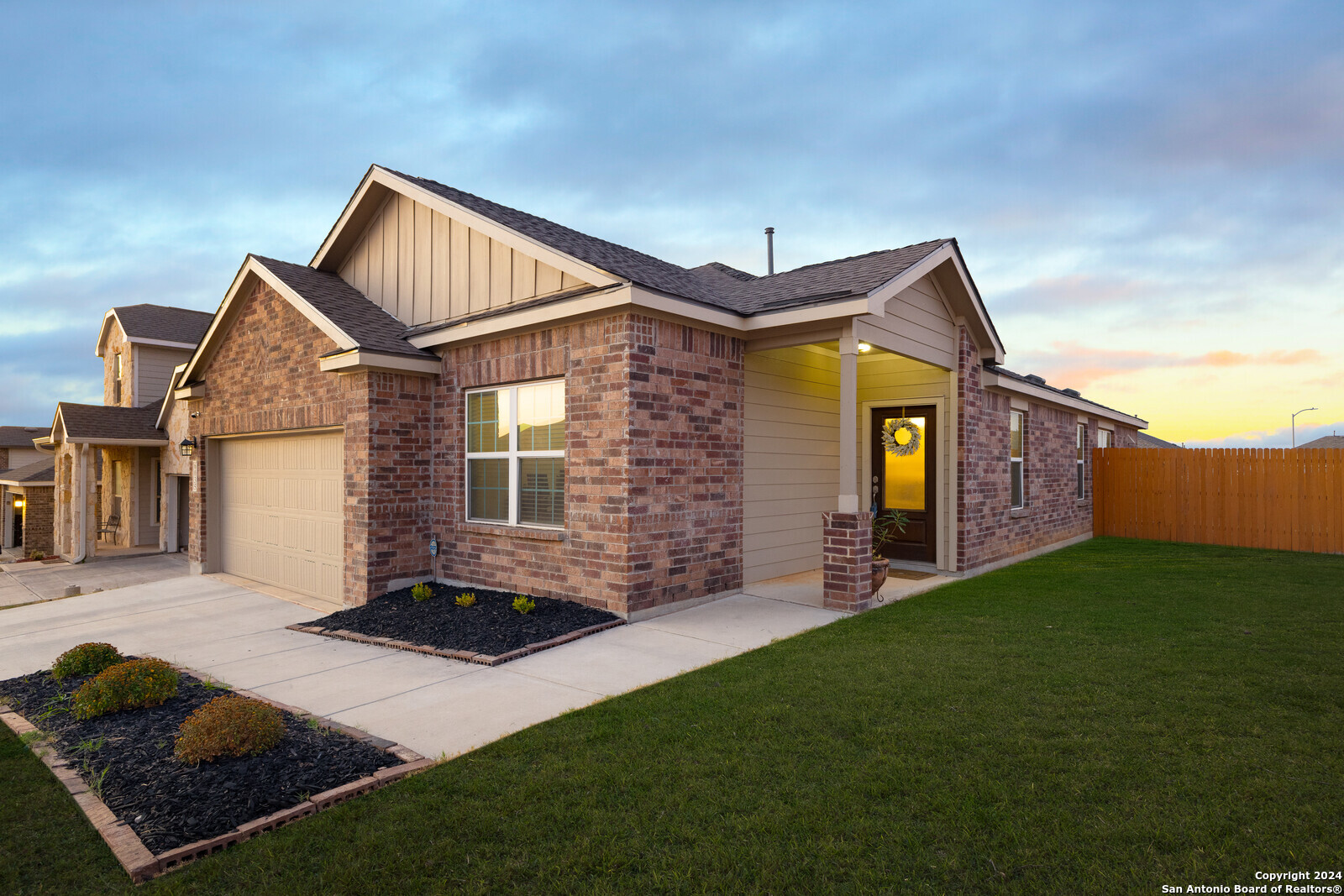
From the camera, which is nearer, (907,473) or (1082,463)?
(907,473)

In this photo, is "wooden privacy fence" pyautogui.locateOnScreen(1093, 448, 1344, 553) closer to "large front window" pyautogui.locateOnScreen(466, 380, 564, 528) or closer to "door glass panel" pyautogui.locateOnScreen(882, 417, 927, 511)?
"door glass panel" pyautogui.locateOnScreen(882, 417, 927, 511)

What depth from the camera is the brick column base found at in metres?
7.55

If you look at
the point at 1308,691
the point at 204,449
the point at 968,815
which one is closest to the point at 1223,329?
the point at 1308,691

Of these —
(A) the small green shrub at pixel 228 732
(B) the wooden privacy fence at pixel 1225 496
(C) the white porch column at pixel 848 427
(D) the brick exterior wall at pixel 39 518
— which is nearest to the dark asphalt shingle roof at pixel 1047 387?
(B) the wooden privacy fence at pixel 1225 496

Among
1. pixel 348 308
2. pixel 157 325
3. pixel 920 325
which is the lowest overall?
pixel 920 325

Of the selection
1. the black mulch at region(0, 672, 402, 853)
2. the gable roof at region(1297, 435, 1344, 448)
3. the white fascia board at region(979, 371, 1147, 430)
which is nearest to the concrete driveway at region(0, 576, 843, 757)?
the black mulch at region(0, 672, 402, 853)

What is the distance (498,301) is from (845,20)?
29.8ft

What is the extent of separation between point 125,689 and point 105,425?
53.1ft

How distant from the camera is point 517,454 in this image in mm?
8211

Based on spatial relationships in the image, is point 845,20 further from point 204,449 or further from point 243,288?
point 204,449

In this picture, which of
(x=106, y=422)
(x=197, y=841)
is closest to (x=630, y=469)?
(x=197, y=841)

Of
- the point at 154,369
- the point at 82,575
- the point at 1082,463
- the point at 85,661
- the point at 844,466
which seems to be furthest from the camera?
the point at 154,369

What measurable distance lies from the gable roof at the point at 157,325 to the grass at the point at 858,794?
63.9 feet

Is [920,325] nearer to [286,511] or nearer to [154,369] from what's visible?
[286,511]
